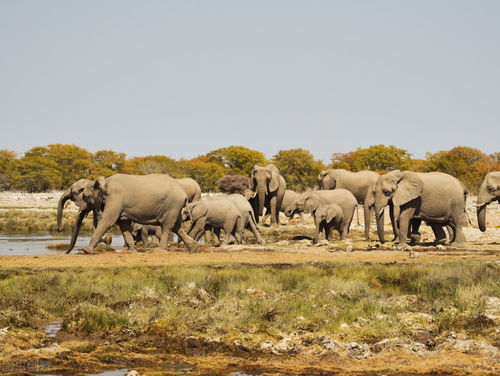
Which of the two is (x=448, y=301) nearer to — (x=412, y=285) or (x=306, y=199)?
(x=412, y=285)

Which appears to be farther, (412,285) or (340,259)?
(340,259)

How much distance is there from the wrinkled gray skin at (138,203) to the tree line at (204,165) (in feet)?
180

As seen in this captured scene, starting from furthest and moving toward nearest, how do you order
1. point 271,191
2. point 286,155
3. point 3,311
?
point 286,155 < point 271,191 < point 3,311

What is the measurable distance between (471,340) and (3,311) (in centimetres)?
720

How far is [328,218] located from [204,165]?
7236 cm

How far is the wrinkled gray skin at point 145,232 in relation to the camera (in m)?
25.6

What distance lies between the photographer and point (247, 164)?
335ft

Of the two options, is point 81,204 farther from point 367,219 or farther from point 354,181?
point 354,181

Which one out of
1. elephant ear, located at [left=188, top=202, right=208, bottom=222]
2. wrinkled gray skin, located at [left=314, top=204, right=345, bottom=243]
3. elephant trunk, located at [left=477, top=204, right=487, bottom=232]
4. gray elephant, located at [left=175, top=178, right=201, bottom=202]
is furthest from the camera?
gray elephant, located at [left=175, top=178, right=201, bottom=202]

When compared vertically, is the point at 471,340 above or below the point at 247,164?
below

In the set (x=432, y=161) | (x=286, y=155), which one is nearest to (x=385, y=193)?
(x=432, y=161)

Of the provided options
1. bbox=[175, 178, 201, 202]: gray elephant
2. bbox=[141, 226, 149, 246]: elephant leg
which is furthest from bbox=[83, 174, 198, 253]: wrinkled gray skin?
bbox=[175, 178, 201, 202]: gray elephant

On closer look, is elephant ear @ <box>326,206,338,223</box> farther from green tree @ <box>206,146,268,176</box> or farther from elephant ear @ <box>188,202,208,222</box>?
green tree @ <box>206,146,268,176</box>

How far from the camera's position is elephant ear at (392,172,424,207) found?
2258 cm
